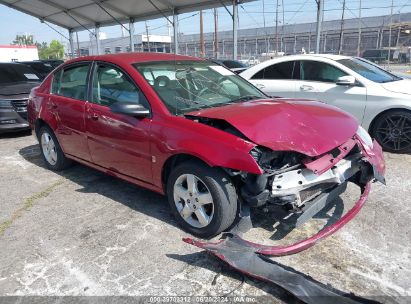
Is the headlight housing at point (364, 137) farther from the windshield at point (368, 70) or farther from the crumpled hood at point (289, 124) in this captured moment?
the windshield at point (368, 70)

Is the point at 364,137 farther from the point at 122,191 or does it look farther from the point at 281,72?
the point at 281,72

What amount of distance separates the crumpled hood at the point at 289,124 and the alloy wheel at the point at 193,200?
23.7 inches

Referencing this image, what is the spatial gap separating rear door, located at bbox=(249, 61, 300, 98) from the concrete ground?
9.07ft

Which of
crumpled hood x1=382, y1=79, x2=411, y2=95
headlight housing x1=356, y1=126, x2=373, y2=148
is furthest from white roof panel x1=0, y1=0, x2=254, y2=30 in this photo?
headlight housing x1=356, y1=126, x2=373, y2=148

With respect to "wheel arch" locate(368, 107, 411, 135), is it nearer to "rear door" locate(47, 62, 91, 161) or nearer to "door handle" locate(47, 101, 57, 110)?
"rear door" locate(47, 62, 91, 161)

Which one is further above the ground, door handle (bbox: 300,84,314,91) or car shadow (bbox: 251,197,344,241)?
door handle (bbox: 300,84,314,91)

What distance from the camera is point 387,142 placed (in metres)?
5.73

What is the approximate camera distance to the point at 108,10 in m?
17.6

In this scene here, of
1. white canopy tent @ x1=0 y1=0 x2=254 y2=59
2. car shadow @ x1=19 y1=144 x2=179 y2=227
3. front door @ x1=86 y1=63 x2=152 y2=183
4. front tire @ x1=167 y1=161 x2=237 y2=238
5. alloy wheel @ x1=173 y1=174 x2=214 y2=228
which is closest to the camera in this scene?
front tire @ x1=167 y1=161 x2=237 y2=238

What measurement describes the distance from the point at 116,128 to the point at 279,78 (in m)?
4.09

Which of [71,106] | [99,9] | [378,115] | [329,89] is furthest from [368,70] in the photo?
[99,9]

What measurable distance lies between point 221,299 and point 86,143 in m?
2.61

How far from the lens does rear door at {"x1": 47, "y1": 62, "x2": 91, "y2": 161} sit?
14.4 feet

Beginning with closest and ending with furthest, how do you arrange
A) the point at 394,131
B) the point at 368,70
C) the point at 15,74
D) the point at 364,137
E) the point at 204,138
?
the point at 204,138
the point at 364,137
the point at 394,131
the point at 368,70
the point at 15,74
